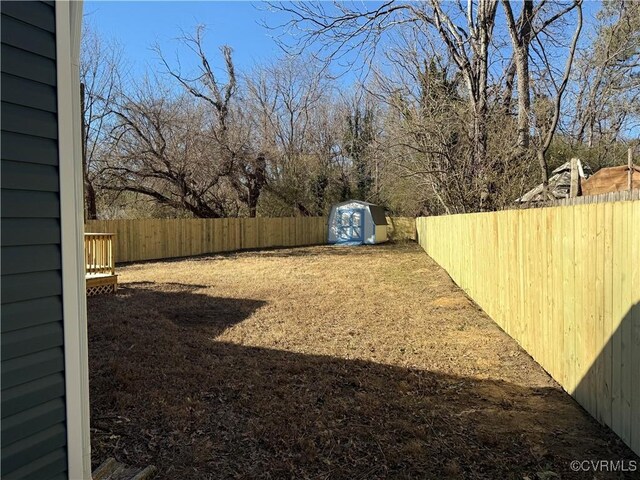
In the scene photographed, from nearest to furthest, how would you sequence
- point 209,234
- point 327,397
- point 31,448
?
point 31,448 < point 327,397 < point 209,234

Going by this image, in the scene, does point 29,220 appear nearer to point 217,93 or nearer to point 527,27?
point 527,27

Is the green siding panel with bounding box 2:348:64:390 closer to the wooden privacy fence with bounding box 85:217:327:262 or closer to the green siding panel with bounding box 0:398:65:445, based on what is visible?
the green siding panel with bounding box 0:398:65:445

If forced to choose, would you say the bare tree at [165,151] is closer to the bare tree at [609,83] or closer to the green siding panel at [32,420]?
the bare tree at [609,83]

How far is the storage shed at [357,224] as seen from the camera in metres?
20.4

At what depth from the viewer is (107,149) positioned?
50.3 feet

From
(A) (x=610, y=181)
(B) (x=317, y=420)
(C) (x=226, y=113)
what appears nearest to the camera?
(B) (x=317, y=420)

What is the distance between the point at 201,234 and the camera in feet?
53.4

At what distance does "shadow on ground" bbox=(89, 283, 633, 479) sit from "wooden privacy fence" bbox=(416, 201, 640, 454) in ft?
0.84

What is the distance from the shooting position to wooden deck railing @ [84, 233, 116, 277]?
774cm

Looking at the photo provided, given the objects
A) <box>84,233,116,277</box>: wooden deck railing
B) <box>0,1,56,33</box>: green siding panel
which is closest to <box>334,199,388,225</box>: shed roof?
<box>84,233,116,277</box>: wooden deck railing

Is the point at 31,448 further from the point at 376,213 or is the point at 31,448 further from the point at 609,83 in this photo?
the point at 376,213

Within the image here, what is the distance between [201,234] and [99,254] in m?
8.39

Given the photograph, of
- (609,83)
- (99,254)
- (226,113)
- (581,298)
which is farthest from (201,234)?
(581,298)

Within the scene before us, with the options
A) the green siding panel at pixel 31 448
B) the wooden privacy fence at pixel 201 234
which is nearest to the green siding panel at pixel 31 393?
the green siding panel at pixel 31 448
